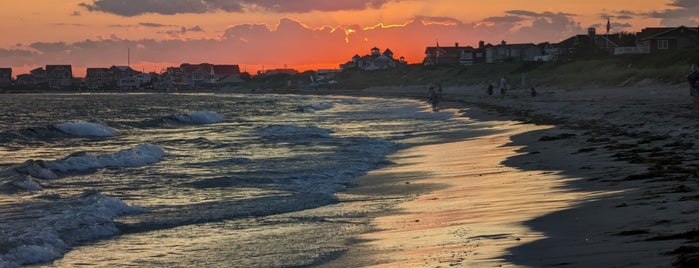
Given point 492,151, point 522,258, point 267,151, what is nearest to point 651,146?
point 492,151

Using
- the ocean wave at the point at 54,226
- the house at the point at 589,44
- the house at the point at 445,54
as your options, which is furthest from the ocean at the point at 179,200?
the house at the point at 445,54

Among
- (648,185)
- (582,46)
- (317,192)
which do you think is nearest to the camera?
(648,185)

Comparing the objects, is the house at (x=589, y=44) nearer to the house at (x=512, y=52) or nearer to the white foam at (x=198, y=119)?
the house at (x=512, y=52)

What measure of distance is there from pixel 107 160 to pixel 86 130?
21755 mm

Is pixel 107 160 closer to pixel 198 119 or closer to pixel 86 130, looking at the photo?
pixel 86 130

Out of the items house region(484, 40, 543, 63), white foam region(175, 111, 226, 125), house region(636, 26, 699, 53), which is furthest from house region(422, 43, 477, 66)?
white foam region(175, 111, 226, 125)

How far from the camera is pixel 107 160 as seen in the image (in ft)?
81.7

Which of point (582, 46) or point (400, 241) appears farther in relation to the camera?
point (582, 46)

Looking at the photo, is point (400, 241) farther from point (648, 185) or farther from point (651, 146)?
point (651, 146)

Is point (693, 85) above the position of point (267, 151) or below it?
above

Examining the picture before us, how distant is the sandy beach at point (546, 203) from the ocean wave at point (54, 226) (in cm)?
400

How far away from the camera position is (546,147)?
23.1 m

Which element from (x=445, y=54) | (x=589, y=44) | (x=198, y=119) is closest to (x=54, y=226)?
(x=198, y=119)

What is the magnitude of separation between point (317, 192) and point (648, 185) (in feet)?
23.3
